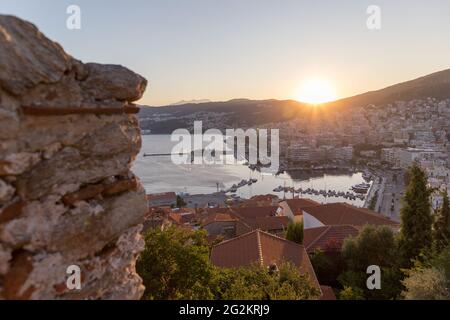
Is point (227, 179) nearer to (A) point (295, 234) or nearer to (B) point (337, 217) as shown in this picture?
(B) point (337, 217)

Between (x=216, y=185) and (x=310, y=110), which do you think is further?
(x=310, y=110)

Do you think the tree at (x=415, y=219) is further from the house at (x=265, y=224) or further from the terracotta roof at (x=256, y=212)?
the terracotta roof at (x=256, y=212)

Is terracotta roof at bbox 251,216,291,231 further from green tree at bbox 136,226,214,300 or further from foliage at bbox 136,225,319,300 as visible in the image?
green tree at bbox 136,226,214,300

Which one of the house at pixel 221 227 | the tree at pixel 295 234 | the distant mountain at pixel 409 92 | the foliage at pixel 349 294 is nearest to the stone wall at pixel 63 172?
the foliage at pixel 349 294

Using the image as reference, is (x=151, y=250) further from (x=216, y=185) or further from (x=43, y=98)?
(x=216, y=185)

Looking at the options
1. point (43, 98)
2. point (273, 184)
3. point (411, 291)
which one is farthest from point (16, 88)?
point (273, 184)

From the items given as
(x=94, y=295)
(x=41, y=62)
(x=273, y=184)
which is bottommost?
(x=273, y=184)

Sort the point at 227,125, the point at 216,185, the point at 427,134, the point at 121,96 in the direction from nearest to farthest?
the point at 121,96, the point at 216,185, the point at 427,134, the point at 227,125
